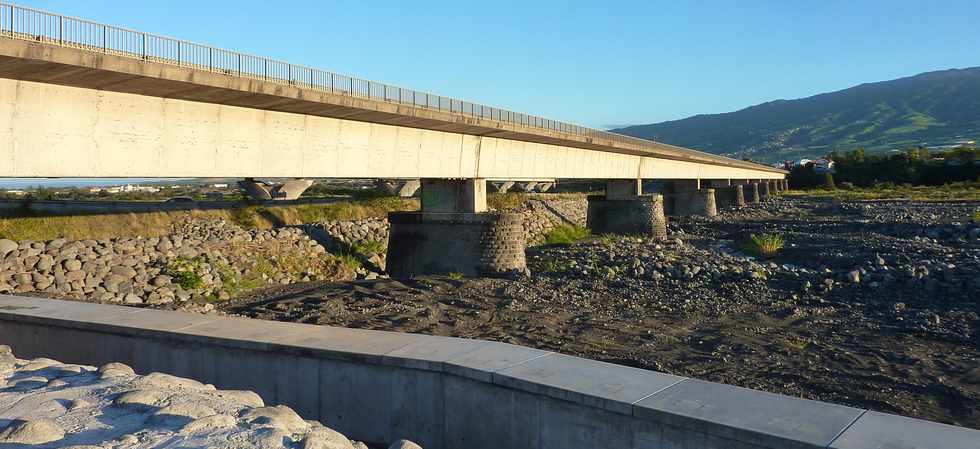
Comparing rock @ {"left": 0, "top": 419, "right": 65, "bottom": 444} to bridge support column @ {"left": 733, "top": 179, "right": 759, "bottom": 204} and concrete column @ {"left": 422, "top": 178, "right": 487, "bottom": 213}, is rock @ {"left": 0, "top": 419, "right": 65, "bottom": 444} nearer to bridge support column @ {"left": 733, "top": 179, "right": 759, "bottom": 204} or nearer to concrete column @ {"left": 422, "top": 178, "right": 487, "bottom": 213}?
concrete column @ {"left": 422, "top": 178, "right": 487, "bottom": 213}

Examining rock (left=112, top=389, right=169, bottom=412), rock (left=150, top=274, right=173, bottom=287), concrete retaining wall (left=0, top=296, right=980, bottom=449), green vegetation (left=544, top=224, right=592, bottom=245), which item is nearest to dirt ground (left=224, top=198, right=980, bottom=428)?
rock (left=150, top=274, right=173, bottom=287)

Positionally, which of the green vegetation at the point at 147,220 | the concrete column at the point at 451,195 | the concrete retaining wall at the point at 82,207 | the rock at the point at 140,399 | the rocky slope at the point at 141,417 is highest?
the concrete column at the point at 451,195

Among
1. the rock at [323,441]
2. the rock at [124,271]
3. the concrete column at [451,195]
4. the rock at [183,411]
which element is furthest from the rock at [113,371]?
the concrete column at [451,195]

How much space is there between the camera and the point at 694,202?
64.4 metres

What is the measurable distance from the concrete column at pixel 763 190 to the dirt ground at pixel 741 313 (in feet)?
239

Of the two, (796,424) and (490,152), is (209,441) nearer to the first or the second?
(796,424)

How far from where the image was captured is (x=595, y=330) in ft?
50.9

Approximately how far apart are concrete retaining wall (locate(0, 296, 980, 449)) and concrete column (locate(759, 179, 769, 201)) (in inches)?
3827

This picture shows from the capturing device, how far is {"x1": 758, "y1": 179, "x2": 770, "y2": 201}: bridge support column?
99.7 metres

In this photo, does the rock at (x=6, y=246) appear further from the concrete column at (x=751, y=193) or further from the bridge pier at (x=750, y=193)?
the bridge pier at (x=750, y=193)

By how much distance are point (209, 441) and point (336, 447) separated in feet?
3.07

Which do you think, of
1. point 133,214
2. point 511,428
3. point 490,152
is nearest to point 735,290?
point 490,152

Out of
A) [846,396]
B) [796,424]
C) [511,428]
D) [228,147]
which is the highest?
[228,147]

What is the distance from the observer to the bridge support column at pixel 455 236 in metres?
25.7
